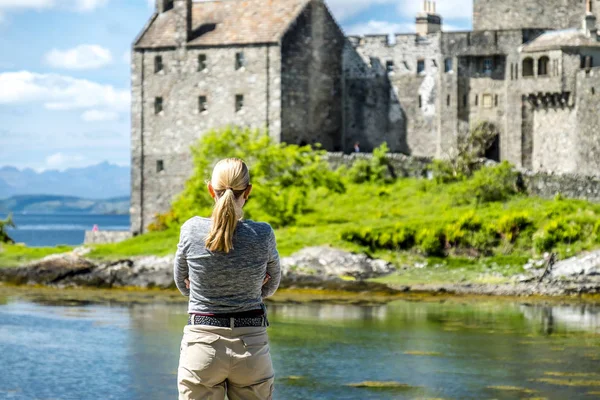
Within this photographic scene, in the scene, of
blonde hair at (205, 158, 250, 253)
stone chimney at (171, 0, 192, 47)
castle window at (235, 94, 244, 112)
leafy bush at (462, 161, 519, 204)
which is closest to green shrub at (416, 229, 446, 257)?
leafy bush at (462, 161, 519, 204)

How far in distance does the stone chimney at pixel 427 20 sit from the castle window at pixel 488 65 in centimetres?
923

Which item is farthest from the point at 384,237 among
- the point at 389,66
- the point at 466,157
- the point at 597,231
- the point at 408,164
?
the point at 389,66

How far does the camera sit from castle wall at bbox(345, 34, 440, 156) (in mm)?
58688

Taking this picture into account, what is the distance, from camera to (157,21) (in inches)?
2386

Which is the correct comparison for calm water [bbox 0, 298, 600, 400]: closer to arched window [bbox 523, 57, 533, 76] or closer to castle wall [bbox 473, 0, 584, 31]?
arched window [bbox 523, 57, 533, 76]

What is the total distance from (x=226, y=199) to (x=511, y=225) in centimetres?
3390

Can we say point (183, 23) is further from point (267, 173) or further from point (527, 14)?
point (527, 14)

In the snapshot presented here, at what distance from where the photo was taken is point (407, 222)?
43.4m

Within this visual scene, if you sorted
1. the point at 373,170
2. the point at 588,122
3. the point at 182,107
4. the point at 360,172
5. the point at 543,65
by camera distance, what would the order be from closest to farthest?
the point at 588,122, the point at 373,170, the point at 360,172, the point at 543,65, the point at 182,107

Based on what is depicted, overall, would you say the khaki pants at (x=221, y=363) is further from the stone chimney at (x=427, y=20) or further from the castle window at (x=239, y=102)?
the stone chimney at (x=427, y=20)

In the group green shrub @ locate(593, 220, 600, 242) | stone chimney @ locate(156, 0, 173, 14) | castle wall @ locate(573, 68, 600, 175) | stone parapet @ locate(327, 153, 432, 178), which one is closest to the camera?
green shrub @ locate(593, 220, 600, 242)

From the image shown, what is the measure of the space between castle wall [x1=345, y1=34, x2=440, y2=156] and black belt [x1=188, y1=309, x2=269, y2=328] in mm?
49468

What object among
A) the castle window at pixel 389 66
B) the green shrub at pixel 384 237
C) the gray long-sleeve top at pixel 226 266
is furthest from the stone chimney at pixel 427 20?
the gray long-sleeve top at pixel 226 266

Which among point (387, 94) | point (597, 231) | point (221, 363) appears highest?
point (387, 94)
